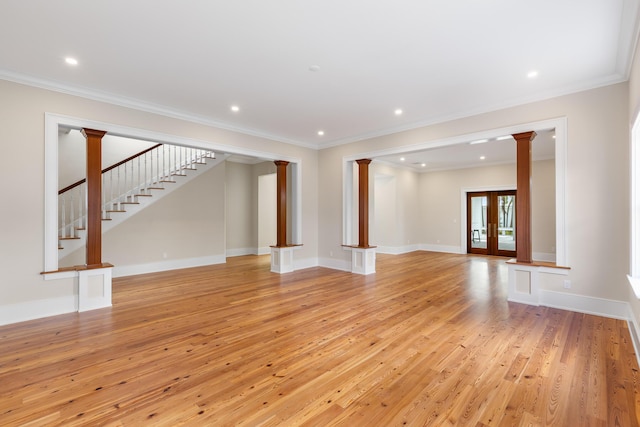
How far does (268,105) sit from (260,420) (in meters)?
4.32

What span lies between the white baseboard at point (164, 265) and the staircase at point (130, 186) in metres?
0.91

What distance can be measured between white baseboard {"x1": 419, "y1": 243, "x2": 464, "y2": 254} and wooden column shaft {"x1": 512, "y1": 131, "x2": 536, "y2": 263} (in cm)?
590

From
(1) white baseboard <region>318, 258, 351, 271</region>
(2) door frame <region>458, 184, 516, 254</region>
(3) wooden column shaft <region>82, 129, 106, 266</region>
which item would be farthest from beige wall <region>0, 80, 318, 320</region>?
(2) door frame <region>458, 184, 516, 254</region>

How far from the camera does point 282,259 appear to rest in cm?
679

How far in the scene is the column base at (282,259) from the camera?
6.78 meters

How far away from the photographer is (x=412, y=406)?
6.75ft

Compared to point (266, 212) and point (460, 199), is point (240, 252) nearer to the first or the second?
point (266, 212)

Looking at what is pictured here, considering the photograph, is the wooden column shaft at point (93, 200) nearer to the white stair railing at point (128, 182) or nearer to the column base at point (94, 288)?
the column base at point (94, 288)

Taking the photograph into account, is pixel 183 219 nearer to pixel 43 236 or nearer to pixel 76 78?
pixel 43 236

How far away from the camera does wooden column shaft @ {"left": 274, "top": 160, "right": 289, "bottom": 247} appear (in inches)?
276

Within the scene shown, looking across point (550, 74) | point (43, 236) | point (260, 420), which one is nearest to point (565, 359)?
point (260, 420)

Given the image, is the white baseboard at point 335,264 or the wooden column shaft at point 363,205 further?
the white baseboard at point 335,264

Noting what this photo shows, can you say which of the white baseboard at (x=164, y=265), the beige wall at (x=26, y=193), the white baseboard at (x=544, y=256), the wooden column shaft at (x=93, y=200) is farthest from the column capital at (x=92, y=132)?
the white baseboard at (x=544, y=256)

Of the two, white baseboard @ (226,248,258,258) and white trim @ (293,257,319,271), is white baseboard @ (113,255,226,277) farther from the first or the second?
white trim @ (293,257,319,271)
